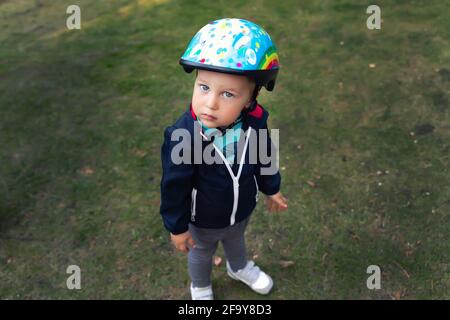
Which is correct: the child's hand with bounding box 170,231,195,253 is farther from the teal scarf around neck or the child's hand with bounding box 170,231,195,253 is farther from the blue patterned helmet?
the blue patterned helmet

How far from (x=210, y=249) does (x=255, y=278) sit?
0.54 m

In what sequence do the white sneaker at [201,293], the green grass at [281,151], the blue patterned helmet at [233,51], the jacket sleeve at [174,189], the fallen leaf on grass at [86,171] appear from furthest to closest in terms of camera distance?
the fallen leaf on grass at [86,171] → the green grass at [281,151] → the white sneaker at [201,293] → the jacket sleeve at [174,189] → the blue patterned helmet at [233,51]

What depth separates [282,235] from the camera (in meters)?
3.38

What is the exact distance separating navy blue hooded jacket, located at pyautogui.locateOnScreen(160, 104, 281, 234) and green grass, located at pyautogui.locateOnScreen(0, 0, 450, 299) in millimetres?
989

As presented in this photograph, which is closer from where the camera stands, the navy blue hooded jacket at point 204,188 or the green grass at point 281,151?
the navy blue hooded jacket at point 204,188

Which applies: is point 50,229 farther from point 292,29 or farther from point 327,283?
point 292,29

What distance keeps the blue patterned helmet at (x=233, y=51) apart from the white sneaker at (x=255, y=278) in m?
1.45

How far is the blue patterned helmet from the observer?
186 cm

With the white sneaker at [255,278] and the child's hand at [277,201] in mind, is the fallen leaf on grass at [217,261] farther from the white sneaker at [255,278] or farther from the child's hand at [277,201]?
the child's hand at [277,201]

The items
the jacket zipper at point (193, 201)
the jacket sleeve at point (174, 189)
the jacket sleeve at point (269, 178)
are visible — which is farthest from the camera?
the jacket sleeve at point (269, 178)

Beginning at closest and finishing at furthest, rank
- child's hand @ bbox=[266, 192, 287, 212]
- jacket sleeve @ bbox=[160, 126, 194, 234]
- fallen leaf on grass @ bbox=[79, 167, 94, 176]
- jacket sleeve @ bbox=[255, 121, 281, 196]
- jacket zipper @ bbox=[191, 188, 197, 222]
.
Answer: jacket sleeve @ bbox=[160, 126, 194, 234] → jacket zipper @ bbox=[191, 188, 197, 222] → jacket sleeve @ bbox=[255, 121, 281, 196] → child's hand @ bbox=[266, 192, 287, 212] → fallen leaf on grass @ bbox=[79, 167, 94, 176]

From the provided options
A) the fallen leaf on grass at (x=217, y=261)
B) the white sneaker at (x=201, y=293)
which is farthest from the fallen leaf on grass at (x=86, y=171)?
the white sneaker at (x=201, y=293)

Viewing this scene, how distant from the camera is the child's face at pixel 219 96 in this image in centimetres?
189

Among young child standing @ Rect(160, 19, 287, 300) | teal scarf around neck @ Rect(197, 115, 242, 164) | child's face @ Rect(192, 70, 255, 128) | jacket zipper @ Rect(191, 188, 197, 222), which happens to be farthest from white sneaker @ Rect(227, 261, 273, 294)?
child's face @ Rect(192, 70, 255, 128)
